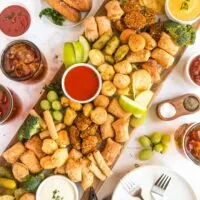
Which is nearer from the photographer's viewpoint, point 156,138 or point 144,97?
point 144,97

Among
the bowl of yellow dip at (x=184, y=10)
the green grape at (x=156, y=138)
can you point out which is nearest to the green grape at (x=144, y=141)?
the green grape at (x=156, y=138)

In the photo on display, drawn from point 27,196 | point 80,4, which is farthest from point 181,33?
point 27,196

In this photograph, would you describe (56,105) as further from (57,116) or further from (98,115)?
(98,115)

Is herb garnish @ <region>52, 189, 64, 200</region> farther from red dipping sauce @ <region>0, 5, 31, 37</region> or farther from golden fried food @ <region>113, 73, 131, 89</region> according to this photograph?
red dipping sauce @ <region>0, 5, 31, 37</region>

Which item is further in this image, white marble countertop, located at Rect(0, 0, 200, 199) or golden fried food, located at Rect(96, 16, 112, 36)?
white marble countertop, located at Rect(0, 0, 200, 199)

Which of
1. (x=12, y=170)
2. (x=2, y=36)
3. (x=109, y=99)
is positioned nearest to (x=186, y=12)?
(x=109, y=99)

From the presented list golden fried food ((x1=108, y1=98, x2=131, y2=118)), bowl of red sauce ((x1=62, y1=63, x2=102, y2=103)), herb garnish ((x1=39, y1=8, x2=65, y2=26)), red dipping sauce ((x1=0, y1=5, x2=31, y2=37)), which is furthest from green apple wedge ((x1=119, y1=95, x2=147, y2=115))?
red dipping sauce ((x1=0, y1=5, x2=31, y2=37))
